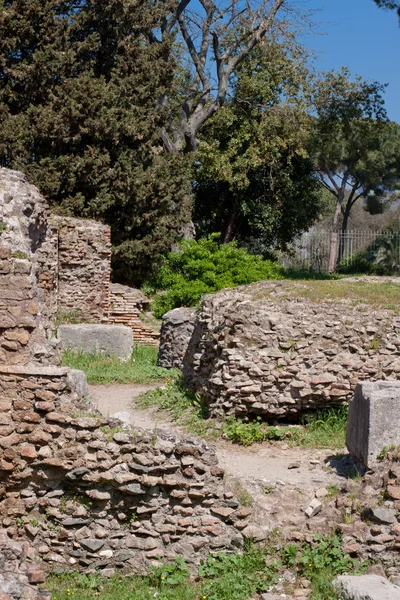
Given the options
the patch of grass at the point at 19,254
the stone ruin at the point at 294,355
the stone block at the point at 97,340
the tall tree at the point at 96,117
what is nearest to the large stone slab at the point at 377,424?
the stone ruin at the point at 294,355

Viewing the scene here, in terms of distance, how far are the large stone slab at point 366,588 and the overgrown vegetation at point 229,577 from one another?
0.46 feet

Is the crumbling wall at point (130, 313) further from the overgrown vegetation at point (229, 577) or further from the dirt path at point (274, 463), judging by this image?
the overgrown vegetation at point (229, 577)

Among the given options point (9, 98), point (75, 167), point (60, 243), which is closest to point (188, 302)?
point (60, 243)

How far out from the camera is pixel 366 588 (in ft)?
16.1

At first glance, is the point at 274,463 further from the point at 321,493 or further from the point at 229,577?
the point at 229,577

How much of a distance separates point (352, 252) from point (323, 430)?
68.9 feet

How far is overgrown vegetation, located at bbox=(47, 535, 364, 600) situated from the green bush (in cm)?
943

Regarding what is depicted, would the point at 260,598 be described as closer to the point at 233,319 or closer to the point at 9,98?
the point at 233,319

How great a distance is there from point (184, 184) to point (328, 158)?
1289 cm

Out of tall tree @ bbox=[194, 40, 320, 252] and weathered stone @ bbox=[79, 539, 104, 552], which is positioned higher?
tall tree @ bbox=[194, 40, 320, 252]

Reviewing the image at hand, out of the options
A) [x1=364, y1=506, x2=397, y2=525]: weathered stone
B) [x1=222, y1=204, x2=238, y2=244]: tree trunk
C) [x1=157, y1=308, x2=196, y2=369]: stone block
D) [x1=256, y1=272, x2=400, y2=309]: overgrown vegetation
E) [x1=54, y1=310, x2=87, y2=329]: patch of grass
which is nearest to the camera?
[x1=364, y1=506, x2=397, y2=525]: weathered stone

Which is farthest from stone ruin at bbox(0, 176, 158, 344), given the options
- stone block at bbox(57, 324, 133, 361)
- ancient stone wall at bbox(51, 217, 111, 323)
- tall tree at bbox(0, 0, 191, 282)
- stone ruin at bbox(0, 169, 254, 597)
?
stone ruin at bbox(0, 169, 254, 597)

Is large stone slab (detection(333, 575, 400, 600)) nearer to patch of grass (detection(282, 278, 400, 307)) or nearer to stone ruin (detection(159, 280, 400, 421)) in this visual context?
stone ruin (detection(159, 280, 400, 421))

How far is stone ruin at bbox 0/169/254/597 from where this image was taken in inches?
228
